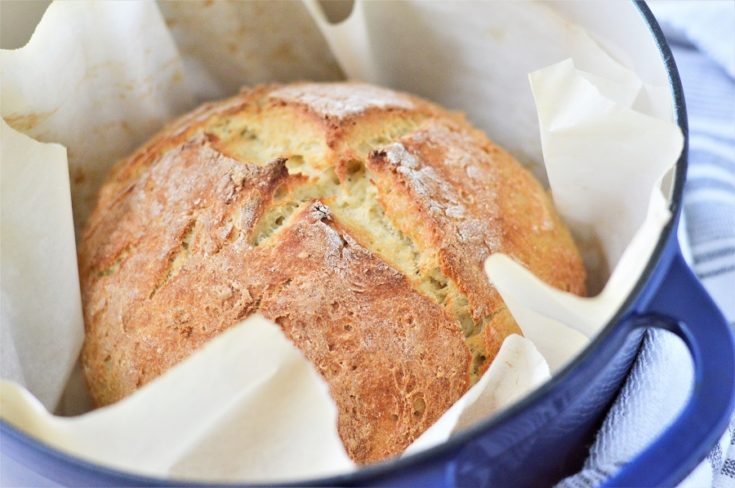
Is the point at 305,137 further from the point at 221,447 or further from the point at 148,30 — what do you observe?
the point at 221,447

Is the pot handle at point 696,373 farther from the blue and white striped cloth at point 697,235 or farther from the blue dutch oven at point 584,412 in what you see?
the blue and white striped cloth at point 697,235

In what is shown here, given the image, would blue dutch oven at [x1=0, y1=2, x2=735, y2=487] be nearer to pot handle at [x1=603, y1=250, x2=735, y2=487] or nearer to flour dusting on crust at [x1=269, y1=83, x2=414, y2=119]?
pot handle at [x1=603, y1=250, x2=735, y2=487]

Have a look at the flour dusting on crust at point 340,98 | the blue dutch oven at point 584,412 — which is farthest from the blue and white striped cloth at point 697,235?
the flour dusting on crust at point 340,98

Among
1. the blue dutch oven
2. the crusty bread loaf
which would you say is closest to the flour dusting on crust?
the crusty bread loaf

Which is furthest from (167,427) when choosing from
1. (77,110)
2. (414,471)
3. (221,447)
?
(77,110)

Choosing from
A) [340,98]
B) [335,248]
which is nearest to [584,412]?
[335,248]

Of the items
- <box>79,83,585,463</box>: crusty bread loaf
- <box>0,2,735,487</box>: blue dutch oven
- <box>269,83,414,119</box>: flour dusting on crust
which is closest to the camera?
<box>0,2,735,487</box>: blue dutch oven

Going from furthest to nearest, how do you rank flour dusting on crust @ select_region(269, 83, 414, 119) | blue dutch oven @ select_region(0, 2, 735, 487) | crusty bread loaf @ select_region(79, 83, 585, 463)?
flour dusting on crust @ select_region(269, 83, 414, 119)
crusty bread loaf @ select_region(79, 83, 585, 463)
blue dutch oven @ select_region(0, 2, 735, 487)
